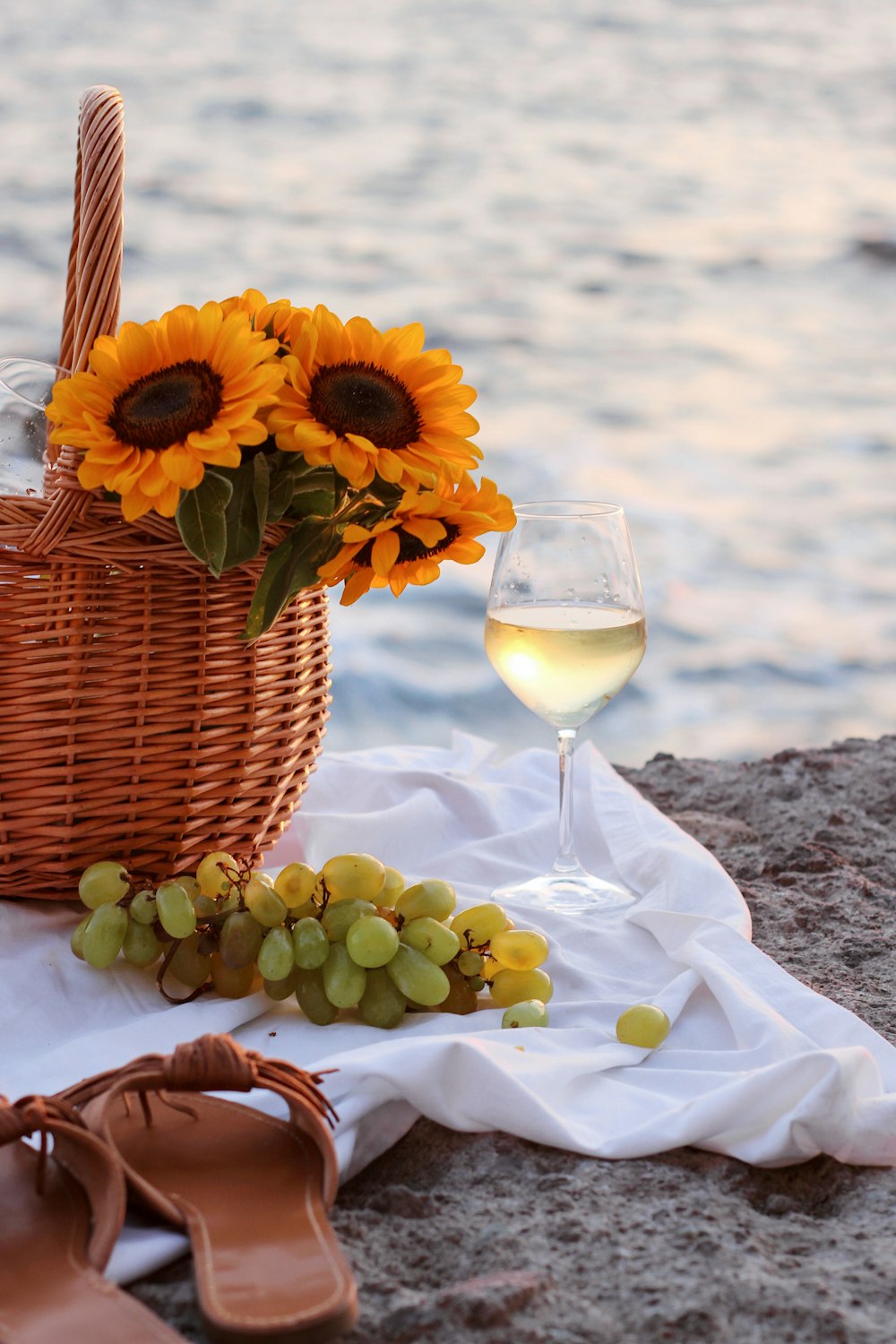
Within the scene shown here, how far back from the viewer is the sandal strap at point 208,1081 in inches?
31.6

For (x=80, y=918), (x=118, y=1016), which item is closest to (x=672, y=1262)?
(x=118, y=1016)

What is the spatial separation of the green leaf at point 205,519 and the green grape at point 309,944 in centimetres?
30

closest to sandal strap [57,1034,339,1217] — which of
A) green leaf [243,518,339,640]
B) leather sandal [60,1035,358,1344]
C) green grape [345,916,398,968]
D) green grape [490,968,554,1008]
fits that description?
leather sandal [60,1035,358,1344]

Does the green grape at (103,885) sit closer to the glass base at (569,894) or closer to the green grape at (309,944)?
the green grape at (309,944)

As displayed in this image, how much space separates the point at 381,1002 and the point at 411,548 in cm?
39

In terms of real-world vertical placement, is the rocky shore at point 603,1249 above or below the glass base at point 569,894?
below

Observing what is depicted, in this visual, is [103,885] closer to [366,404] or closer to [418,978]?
[418,978]

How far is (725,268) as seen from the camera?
451 cm

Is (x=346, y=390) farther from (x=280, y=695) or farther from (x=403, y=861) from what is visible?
(x=403, y=861)

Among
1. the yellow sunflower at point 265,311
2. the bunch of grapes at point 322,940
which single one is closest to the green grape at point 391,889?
the bunch of grapes at point 322,940

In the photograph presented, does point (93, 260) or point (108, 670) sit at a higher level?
point (93, 260)

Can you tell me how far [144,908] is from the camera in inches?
43.1

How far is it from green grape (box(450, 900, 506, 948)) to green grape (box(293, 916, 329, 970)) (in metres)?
0.12

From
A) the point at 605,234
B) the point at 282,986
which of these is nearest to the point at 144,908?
the point at 282,986
